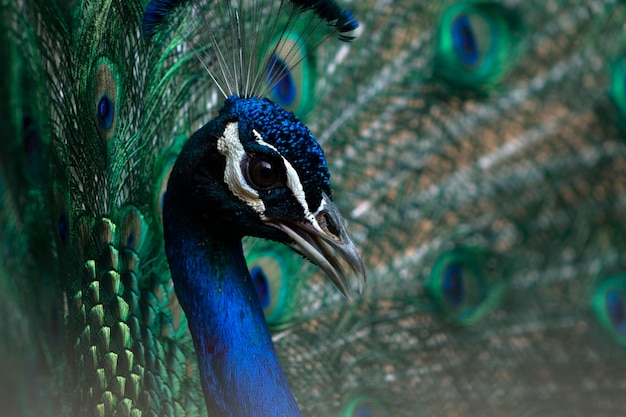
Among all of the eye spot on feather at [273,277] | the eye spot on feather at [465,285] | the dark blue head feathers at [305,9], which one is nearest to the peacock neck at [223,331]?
the dark blue head feathers at [305,9]

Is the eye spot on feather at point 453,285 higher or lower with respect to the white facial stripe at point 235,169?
higher

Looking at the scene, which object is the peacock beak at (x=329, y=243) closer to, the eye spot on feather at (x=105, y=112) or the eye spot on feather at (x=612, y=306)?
the eye spot on feather at (x=105, y=112)

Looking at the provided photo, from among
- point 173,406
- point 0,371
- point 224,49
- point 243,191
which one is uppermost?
point 224,49

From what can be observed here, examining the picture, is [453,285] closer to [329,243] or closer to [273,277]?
[273,277]

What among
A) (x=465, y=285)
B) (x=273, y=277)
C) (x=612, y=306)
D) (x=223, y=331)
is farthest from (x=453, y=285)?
(x=223, y=331)

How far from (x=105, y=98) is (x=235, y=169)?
244mm

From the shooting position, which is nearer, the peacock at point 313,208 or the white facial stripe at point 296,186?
the white facial stripe at point 296,186

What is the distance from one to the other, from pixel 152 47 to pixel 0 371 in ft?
2.27

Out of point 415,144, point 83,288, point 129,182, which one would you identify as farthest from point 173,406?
point 415,144

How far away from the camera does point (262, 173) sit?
924mm

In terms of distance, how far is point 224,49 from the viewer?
1046 mm

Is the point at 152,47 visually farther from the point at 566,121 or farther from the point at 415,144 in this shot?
the point at 566,121

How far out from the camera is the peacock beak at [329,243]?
0.90 meters

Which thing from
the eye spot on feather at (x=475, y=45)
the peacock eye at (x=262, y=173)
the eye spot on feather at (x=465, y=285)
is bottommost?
the peacock eye at (x=262, y=173)
